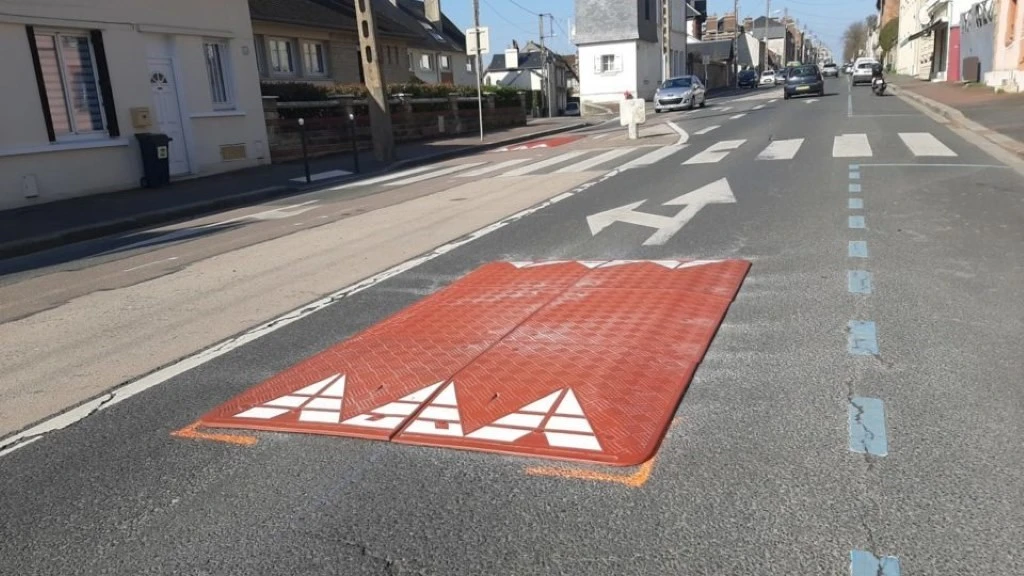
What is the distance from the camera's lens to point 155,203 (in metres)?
14.0

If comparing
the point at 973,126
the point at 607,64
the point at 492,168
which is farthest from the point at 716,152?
the point at 607,64

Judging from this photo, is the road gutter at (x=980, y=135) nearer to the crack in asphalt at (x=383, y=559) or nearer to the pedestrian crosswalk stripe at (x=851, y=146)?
the pedestrian crosswalk stripe at (x=851, y=146)

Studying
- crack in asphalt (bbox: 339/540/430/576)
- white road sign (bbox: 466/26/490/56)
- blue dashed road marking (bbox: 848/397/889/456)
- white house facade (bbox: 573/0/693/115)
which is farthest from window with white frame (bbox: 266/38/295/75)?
crack in asphalt (bbox: 339/540/430/576)

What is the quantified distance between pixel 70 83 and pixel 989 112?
68.9 ft

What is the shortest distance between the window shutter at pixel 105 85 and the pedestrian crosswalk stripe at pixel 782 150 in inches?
489

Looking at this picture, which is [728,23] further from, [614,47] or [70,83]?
[70,83]

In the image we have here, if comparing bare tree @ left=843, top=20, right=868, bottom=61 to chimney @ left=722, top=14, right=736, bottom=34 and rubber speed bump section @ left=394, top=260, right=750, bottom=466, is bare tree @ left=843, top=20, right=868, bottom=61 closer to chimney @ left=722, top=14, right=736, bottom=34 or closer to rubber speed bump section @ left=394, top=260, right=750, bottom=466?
chimney @ left=722, top=14, right=736, bottom=34

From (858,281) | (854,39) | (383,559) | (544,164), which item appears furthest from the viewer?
(854,39)

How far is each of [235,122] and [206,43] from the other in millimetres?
1848

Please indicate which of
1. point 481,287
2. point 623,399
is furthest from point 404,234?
point 623,399

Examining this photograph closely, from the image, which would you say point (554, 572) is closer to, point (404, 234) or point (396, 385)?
point (396, 385)

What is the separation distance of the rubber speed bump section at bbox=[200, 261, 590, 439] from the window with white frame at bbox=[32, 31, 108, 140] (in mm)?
11870

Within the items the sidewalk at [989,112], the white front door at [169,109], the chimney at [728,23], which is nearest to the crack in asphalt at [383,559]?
the sidewalk at [989,112]

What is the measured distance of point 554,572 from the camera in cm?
267
